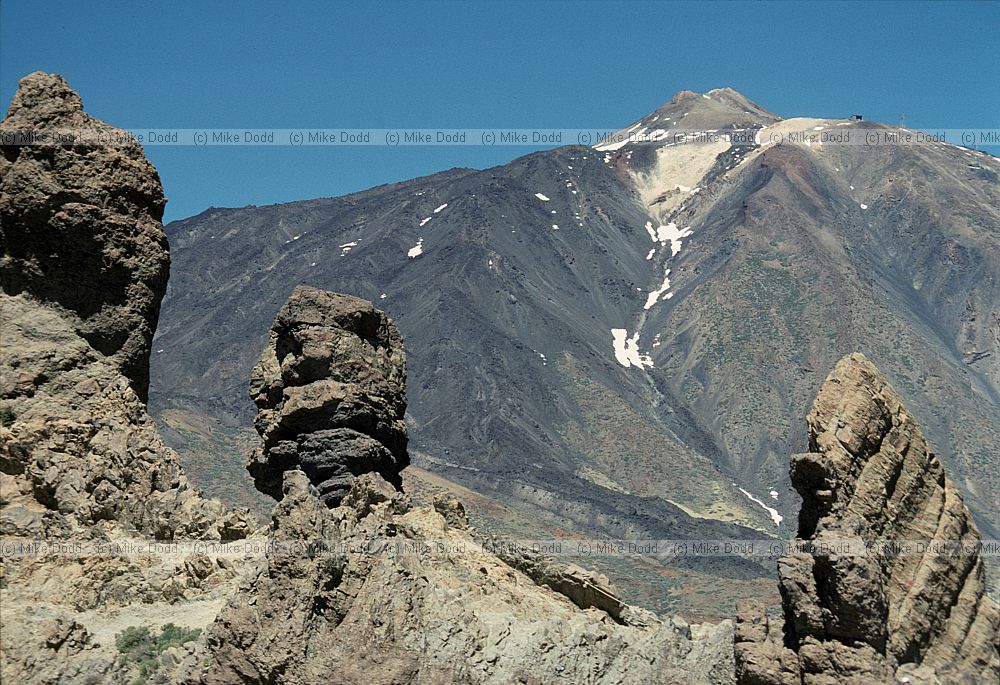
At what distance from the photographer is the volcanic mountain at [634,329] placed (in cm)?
12306

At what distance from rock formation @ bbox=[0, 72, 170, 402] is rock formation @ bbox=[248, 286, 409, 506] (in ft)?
7.21

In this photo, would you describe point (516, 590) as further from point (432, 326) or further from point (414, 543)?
point (432, 326)

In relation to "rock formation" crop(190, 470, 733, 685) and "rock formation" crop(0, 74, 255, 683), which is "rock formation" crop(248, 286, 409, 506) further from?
"rock formation" crop(190, 470, 733, 685)

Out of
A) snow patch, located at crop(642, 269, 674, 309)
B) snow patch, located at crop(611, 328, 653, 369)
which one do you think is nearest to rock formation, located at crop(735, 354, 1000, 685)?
snow patch, located at crop(611, 328, 653, 369)

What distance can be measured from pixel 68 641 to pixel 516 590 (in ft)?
17.6

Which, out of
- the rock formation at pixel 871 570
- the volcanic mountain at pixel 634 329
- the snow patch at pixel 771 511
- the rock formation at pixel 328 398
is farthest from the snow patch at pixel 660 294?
the rock formation at pixel 871 570

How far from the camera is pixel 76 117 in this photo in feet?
65.7

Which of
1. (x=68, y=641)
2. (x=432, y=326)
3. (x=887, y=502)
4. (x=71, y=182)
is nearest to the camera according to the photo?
(x=887, y=502)

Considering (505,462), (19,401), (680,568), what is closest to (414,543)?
(19,401)

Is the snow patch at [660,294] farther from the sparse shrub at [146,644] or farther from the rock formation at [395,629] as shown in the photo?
the sparse shrub at [146,644]

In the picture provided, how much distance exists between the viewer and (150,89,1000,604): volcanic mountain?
123062 mm

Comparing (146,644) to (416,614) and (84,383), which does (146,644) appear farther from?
(84,383)

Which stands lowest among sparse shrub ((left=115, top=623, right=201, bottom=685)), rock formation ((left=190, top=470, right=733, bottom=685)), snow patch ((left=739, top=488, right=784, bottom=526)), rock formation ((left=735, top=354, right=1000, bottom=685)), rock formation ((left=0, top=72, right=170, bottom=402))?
sparse shrub ((left=115, top=623, right=201, bottom=685))

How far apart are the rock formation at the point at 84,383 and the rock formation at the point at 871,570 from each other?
767 centimetres
